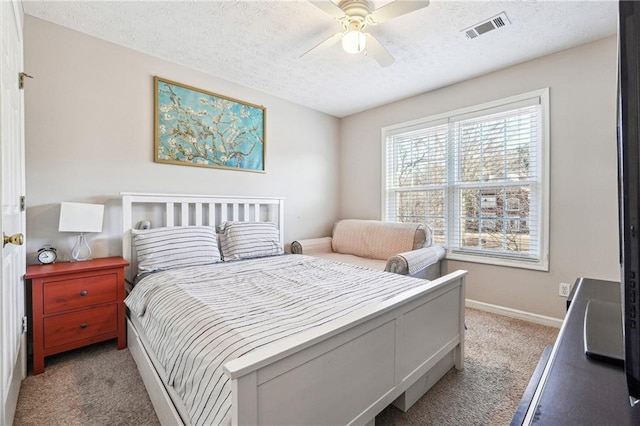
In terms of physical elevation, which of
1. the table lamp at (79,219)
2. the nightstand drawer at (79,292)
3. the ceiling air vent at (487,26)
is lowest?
the nightstand drawer at (79,292)

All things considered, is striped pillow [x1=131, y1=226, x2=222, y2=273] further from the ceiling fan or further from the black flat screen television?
the black flat screen television

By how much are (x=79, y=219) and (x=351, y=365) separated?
224cm

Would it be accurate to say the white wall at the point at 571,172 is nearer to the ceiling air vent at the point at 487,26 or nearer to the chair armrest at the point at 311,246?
the ceiling air vent at the point at 487,26

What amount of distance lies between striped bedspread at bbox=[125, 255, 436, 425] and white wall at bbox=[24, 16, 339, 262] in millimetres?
983

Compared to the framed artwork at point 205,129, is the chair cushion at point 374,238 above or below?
below

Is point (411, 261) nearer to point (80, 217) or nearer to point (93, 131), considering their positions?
point (80, 217)

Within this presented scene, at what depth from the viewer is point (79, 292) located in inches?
80.4

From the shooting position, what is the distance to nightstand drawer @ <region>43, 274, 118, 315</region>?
76.4 inches

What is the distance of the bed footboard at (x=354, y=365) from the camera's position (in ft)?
3.01

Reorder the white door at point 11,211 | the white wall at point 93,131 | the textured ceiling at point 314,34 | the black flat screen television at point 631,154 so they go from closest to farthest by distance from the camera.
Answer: the black flat screen television at point 631,154, the white door at point 11,211, the textured ceiling at point 314,34, the white wall at point 93,131

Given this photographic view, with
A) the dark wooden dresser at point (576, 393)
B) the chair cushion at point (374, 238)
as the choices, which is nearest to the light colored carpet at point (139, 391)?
the dark wooden dresser at point (576, 393)

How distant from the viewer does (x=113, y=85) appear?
8.30 feet

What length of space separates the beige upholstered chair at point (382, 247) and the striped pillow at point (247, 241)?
0.62m

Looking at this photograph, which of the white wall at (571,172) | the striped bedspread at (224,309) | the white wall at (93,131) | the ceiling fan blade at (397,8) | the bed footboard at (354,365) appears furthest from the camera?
the white wall at (571,172)
